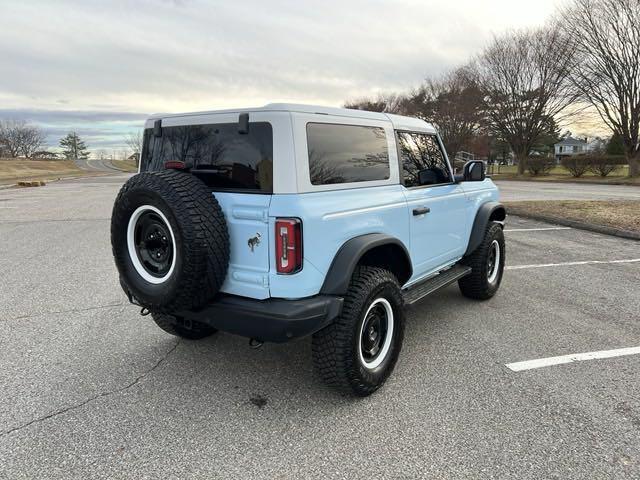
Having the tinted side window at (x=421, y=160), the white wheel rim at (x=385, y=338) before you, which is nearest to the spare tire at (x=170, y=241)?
the white wheel rim at (x=385, y=338)

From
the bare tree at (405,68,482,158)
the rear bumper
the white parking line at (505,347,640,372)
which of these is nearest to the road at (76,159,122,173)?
the bare tree at (405,68,482,158)

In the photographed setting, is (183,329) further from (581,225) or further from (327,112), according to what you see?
(581,225)

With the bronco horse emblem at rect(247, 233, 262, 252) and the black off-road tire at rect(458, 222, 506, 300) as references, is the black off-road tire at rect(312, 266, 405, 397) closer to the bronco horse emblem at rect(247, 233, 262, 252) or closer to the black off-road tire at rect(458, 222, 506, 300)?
the bronco horse emblem at rect(247, 233, 262, 252)

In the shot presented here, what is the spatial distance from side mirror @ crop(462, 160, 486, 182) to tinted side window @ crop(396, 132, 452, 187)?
0.17 meters

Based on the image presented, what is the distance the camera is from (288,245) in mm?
2508

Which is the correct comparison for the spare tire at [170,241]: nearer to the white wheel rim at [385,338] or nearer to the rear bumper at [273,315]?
the rear bumper at [273,315]

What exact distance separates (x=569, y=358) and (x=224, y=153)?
3042 mm

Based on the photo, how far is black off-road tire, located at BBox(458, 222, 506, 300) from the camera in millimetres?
4656

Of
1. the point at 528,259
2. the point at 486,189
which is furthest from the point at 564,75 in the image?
→ the point at 486,189

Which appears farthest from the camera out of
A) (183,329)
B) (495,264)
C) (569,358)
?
(495,264)

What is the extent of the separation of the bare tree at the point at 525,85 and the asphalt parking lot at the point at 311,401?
29.4 meters

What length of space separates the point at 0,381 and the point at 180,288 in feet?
5.62

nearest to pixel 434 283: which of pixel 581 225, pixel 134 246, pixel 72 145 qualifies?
pixel 134 246

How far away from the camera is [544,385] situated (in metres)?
3.06
